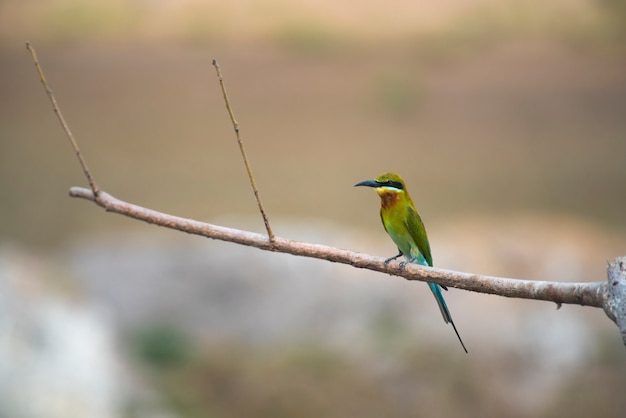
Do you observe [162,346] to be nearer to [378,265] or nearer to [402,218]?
[402,218]

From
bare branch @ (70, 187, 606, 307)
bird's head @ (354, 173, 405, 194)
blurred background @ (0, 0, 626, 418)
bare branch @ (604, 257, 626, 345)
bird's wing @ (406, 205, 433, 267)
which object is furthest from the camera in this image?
blurred background @ (0, 0, 626, 418)

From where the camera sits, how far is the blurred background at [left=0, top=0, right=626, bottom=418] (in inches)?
109

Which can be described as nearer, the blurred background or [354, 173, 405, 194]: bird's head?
[354, 173, 405, 194]: bird's head

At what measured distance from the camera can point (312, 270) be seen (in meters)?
3.64

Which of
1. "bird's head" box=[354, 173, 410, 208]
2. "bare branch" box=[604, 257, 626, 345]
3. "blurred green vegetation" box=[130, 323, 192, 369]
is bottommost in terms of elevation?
"blurred green vegetation" box=[130, 323, 192, 369]

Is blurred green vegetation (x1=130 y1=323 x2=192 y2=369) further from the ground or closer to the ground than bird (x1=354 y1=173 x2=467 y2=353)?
closer to the ground

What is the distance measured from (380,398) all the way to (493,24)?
2614 mm

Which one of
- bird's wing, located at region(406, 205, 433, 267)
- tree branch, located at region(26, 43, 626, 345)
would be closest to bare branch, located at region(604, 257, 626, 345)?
tree branch, located at region(26, 43, 626, 345)

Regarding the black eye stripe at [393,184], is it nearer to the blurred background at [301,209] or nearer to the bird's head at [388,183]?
the bird's head at [388,183]

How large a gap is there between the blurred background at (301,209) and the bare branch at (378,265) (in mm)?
1351

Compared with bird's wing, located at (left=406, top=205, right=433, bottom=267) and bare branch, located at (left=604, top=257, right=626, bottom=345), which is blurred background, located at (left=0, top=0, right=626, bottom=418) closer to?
bird's wing, located at (left=406, top=205, right=433, bottom=267)

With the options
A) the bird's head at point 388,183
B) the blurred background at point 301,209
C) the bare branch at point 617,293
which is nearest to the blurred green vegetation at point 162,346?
the blurred background at point 301,209

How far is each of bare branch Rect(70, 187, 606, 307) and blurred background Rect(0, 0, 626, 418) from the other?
1.35 m

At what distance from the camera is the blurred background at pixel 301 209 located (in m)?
2.76
